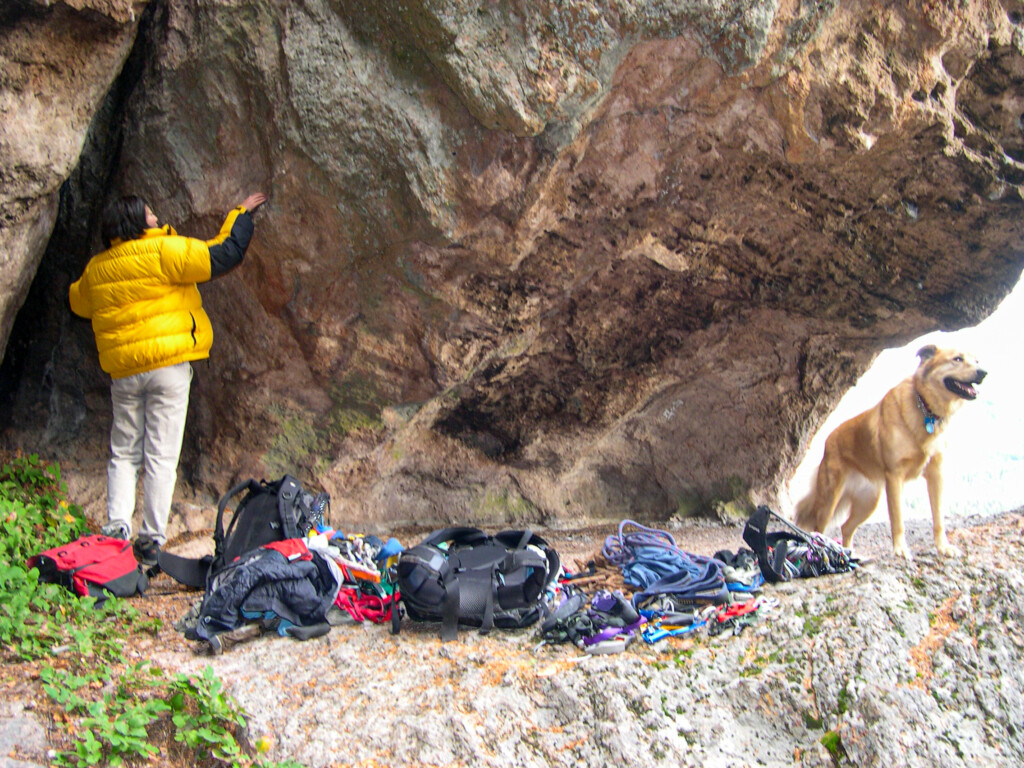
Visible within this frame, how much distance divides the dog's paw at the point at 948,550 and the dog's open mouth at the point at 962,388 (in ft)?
3.55

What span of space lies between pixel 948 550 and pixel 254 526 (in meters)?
3.68

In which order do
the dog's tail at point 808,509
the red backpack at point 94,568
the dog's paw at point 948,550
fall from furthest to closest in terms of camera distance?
1. the dog's tail at point 808,509
2. the dog's paw at point 948,550
3. the red backpack at point 94,568

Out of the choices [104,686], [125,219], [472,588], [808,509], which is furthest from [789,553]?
[125,219]

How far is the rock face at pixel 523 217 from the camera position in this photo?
3.70 m

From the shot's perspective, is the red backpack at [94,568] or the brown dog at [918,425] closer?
the red backpack at [94,568]

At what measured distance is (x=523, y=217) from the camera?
4125 millimetres

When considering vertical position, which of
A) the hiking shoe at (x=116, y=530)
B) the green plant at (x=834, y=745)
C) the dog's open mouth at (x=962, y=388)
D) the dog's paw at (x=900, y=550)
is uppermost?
the dog's open mouth at (x=962, y=388)

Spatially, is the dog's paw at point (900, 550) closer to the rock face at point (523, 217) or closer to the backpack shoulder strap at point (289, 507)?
the rock face at point (523, 217)

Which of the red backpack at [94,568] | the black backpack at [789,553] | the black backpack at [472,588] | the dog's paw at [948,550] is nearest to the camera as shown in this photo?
the black backpack at [472,588]

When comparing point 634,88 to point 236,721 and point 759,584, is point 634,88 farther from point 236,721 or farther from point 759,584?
point 236,721

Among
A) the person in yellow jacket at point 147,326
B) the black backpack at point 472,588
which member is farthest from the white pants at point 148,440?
the black backpack at point 472,588

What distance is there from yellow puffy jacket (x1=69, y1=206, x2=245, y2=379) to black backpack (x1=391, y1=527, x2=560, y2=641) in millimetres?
2106

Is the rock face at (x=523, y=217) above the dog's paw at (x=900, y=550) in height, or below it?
above

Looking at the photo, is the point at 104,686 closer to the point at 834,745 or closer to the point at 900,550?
the point at 834,745
